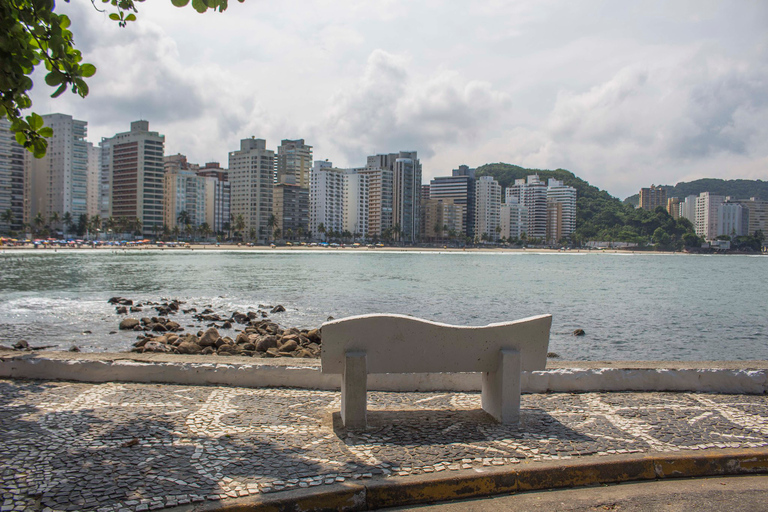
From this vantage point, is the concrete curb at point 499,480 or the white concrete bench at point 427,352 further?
the white concrete bench at point 427,352

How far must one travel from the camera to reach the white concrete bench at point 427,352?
4.77 meters

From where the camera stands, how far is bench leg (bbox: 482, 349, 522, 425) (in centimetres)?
499

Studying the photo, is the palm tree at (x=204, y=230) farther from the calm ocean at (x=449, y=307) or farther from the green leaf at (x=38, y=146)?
the green leaf at (x=38, y=146)

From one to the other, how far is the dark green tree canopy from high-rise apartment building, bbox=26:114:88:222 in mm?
166689

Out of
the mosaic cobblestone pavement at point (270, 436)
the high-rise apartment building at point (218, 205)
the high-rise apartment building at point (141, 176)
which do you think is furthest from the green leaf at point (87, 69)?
the high-rise apartment building at point (218, 205)

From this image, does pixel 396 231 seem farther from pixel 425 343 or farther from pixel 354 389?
pixel 354 389

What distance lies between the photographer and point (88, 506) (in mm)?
3240

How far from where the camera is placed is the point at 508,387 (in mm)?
5000

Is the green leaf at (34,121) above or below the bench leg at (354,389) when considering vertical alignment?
above

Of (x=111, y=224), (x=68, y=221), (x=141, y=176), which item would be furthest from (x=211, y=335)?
(x=141, y=176)

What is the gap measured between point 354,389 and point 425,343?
75 centimetres

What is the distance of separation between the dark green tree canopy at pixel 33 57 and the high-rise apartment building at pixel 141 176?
162231mm

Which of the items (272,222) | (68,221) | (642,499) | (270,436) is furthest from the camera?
(272,222)

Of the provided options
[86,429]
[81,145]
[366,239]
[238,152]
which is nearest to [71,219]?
[81,145]
